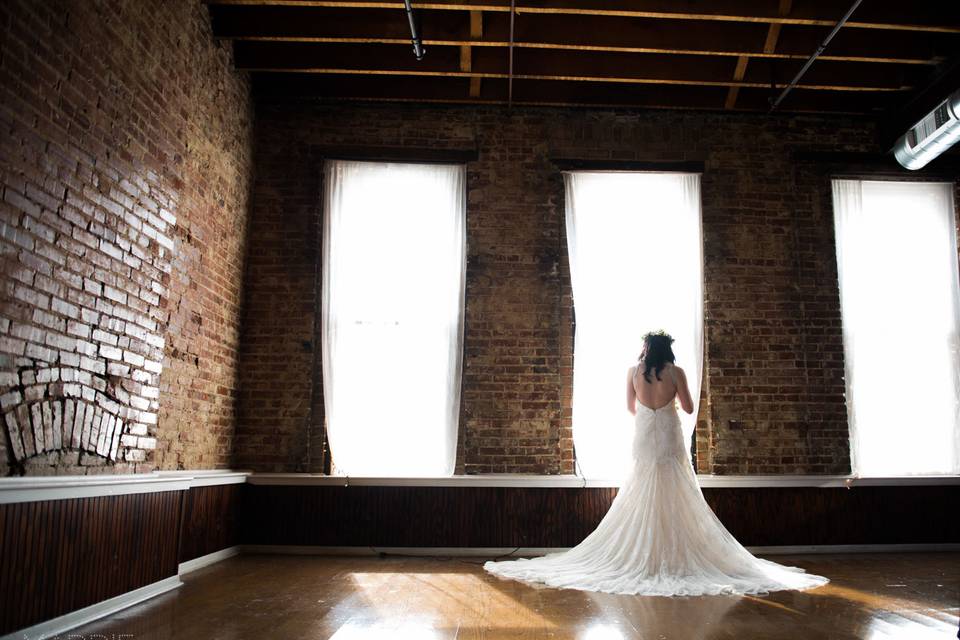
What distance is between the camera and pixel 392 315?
245 inches

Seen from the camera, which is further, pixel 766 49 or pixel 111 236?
pixel 766 49

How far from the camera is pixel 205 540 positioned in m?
5.11

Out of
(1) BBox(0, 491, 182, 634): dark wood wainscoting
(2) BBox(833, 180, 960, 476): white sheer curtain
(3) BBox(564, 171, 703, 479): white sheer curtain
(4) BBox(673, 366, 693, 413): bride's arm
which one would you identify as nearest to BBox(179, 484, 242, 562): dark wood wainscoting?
(1) BBox(0, 491, 182, 634): dark wood wainscoting

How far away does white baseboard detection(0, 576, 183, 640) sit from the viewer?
3010 millimetres

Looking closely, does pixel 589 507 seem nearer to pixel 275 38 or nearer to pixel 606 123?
pixel 606 123

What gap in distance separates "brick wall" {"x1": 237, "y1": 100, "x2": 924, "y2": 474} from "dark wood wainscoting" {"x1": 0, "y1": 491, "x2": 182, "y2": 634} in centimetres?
195

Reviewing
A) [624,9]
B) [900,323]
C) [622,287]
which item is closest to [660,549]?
[622,287]

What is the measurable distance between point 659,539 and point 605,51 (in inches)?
168

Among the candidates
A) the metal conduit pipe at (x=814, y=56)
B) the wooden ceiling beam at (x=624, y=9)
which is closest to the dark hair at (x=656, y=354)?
the wooden ceiling beam at (x=624, y=9)

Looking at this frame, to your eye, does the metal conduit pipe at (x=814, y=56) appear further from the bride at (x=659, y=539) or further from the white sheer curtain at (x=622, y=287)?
the bride at (x=659, y=539)

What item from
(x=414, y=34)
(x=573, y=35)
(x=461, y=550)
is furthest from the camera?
(x=461, y=550)

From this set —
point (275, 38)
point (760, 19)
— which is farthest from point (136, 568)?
point (760, 19)

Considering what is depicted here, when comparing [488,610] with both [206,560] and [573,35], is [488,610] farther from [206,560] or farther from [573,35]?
[573,35]

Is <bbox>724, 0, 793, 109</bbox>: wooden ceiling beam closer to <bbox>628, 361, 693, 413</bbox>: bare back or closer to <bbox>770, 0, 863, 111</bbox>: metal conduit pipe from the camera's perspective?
<bbox>770, 0, 863, 111</bbox>: metal conduit pipe
